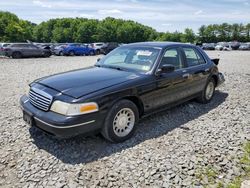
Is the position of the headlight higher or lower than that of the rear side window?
lower

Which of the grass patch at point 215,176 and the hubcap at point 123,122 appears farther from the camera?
the hubcap at point 123,122

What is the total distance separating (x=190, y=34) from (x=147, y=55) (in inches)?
3655

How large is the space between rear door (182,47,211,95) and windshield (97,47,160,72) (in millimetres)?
1035

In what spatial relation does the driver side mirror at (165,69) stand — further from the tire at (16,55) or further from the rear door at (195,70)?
the tire at (16,55)

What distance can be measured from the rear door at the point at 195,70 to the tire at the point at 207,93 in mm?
195

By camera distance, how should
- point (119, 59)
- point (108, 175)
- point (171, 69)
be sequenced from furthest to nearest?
point (119, 59) < point (171, 69) < point (108, 175)

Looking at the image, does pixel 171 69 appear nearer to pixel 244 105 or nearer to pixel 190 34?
pixel 244 105

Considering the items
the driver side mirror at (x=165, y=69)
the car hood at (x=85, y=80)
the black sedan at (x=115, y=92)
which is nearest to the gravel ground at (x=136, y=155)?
the black sedan at (x=115, y=92)

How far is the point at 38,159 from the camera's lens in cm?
345

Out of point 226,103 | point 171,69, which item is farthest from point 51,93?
point 226,103

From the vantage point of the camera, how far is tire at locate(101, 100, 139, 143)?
3.73 m

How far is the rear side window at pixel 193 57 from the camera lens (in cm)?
550

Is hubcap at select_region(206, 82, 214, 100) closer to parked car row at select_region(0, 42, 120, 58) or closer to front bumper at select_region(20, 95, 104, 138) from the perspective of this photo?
front bumper at select_region(20, 95, 104, 138)

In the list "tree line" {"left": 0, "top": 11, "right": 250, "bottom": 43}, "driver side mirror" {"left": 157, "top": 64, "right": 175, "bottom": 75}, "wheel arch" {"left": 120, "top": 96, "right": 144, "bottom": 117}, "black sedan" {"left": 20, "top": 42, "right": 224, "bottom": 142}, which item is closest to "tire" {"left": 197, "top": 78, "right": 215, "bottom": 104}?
"black sedan" {"left": 20, "top": 42, "right": 224, "bottom": 142}
